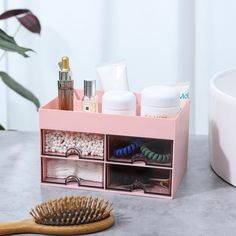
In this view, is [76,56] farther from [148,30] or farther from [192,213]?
[192,213]

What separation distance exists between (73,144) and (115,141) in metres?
0.07

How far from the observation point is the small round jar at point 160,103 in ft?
3.11

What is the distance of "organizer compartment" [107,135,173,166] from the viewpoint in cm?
96

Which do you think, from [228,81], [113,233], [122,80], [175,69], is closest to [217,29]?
[175,69]

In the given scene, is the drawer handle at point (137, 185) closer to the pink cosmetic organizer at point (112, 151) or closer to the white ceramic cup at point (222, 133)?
the pink cosmetic organizer at point (112, 151)

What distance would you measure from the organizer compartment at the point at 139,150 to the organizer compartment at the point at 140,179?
17mm

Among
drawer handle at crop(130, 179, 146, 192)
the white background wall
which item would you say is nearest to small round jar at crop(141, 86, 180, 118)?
drawer handle at crop(130, 179, 146, 192)

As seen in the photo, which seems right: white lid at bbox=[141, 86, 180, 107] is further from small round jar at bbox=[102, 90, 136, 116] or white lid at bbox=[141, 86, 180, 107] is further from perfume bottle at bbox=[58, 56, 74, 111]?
perfume bottle at bbox=[58, 56, 74, 111]

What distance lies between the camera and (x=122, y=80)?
111 cm

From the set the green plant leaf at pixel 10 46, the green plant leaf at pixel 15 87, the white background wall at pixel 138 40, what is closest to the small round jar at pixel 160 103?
the green plant leaf at pixel 10 46

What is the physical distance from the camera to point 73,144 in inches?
39.0

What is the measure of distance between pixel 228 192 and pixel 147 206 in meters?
0.14

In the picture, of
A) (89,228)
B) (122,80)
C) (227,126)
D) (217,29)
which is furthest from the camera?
(217,29)

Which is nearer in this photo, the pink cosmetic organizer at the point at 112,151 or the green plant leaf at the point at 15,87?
the pink cosmetic organizer at the point at 112,151
